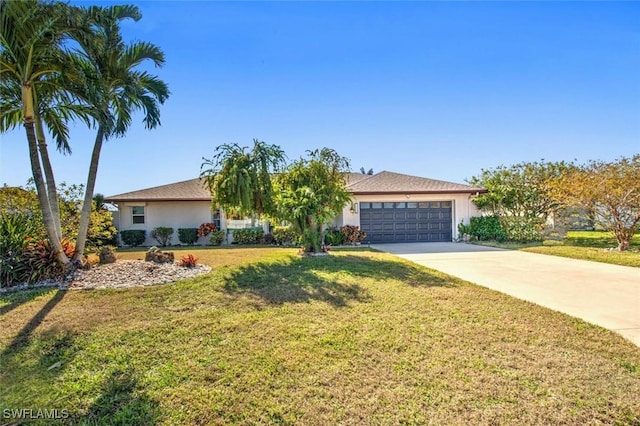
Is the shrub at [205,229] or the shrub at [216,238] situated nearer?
the shrub at [216,238]

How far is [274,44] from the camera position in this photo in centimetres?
995

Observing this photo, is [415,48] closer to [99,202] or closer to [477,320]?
[477,320]

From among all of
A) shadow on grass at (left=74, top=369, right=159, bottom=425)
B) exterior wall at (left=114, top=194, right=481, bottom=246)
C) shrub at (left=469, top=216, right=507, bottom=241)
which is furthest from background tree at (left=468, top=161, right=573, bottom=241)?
shadow on grass at (left=74, top=369, right=159, bottom=425)

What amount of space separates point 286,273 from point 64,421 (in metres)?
5.66

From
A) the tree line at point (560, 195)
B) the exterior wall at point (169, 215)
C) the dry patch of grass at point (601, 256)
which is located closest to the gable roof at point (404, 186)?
the tree line at point (560, 195)

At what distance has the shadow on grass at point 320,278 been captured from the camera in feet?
20.0

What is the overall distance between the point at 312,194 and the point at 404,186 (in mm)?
8367

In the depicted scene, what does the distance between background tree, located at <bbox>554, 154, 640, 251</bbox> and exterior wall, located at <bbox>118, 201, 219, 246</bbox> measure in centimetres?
1754

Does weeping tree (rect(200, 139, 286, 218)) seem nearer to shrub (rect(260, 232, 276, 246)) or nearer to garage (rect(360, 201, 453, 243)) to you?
Answer: shrub (rect(260, 232, 276, 246))

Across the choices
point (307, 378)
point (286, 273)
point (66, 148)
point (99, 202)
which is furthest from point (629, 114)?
point (99, 202)

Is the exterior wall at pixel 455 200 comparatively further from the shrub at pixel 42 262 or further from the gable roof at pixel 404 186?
the shrub at pixel 42 262

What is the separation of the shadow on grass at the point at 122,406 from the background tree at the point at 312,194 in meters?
8.27

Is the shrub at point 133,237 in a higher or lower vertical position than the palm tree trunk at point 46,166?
lower

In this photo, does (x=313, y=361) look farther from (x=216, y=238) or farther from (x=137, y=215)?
(x=137, y=215)
